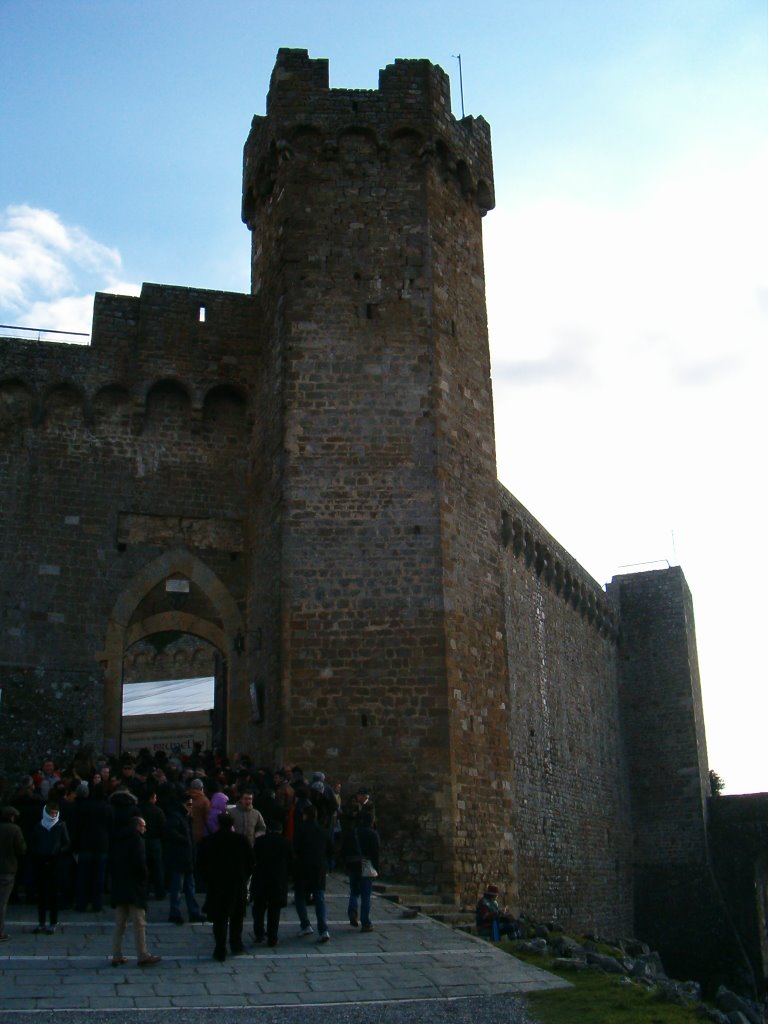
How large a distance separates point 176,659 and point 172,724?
19.4 feet

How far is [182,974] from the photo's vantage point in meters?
8.46

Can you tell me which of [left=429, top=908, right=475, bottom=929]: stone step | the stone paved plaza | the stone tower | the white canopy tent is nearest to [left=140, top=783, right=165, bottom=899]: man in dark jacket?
the stone paved plaza

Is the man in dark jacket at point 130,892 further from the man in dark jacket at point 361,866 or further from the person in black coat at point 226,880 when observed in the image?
the man in dark jacket at point 361,866

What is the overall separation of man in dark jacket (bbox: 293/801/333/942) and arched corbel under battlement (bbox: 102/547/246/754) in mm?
5078

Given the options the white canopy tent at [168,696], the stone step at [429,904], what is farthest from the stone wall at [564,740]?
A: the stone step at [429,904]

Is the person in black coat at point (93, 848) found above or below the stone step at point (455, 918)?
above

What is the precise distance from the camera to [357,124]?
1645cm

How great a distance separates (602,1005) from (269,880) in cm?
270

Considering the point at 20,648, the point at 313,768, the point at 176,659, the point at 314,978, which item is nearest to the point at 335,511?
the point at 313,768

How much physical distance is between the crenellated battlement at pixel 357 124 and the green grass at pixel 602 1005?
11223mm

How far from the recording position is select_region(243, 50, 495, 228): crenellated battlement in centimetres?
1642

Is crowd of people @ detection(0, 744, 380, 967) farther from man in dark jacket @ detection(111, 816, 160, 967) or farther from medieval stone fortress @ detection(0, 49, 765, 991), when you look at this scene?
medieval stone fortress @ detection(0, 49, 765, 991)

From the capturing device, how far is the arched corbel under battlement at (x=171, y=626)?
1499cm

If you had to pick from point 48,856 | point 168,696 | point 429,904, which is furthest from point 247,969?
point 168,696
